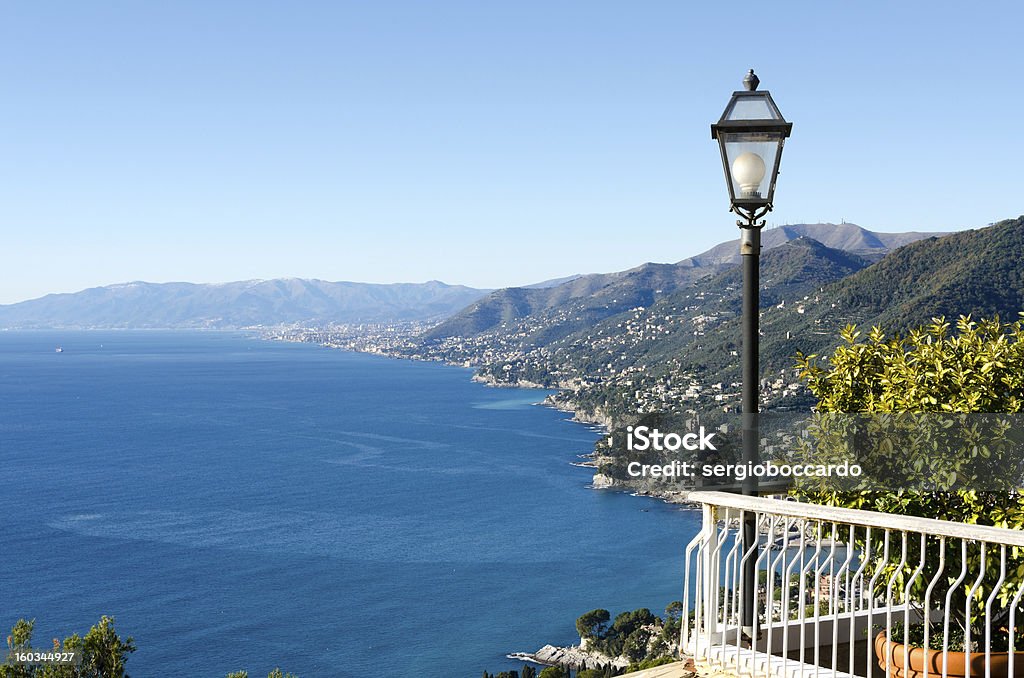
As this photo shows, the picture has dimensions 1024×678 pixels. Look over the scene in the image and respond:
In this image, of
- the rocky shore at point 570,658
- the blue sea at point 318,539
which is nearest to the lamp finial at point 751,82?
the rocky shore at point 570,658

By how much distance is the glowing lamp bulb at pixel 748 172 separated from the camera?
3.92 metres

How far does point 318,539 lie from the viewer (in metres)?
53.5

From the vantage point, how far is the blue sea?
41.3m

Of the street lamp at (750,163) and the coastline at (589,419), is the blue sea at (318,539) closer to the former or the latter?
the coastline at (589,419)

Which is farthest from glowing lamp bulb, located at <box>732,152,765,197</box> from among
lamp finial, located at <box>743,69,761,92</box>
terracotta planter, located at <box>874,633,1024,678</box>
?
terracotta planter, located at <box>874,633,1024,678</box>

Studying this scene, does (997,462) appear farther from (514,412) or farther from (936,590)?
(514,412)

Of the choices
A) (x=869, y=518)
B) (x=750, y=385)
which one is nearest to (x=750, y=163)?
(x=750, y=385)

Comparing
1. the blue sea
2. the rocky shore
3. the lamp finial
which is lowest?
the rocky shore

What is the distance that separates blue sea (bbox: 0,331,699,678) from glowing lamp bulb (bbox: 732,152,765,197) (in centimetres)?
3801

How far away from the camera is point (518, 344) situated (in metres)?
196

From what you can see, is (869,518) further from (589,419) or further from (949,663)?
(589,419)

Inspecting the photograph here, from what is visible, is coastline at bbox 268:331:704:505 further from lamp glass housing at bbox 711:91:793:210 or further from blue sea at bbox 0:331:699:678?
blue sea at bbox 0:331:699:678

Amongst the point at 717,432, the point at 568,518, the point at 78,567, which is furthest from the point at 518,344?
the point at 717,432

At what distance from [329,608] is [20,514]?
23.9m
